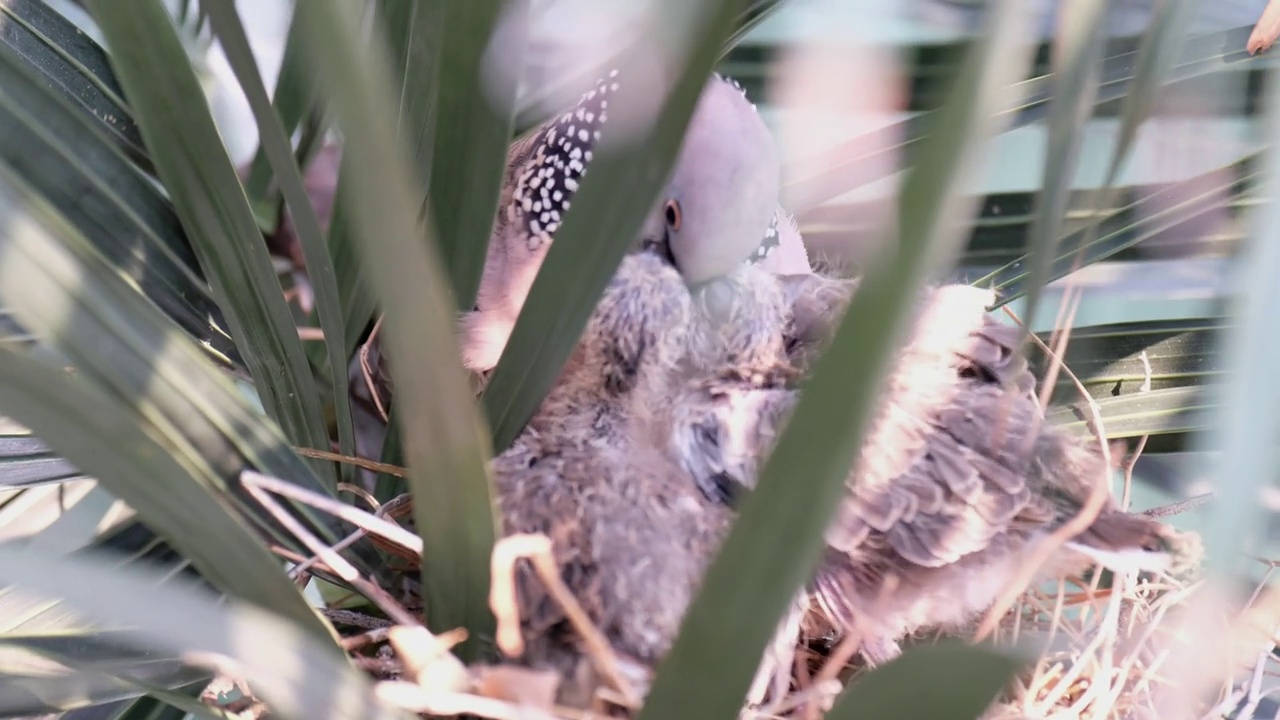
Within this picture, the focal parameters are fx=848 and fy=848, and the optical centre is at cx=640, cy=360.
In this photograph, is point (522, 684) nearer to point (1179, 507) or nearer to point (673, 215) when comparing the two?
Answer: point (673, 215)

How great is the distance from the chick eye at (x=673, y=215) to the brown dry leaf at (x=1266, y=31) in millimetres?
369

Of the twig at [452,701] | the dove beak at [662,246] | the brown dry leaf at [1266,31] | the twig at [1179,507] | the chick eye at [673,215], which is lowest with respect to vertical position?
the twig at [1179,507]

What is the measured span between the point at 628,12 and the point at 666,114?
1.09 ft

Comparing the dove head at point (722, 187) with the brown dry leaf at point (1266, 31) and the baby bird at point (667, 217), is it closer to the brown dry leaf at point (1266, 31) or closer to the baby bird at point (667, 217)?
the baby bird at point (667, 217)

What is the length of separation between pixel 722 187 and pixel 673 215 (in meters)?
0.04

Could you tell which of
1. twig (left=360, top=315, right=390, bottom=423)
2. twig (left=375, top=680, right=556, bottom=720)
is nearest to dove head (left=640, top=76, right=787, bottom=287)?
twig (left=360, top=315, right=390, bottom=423)

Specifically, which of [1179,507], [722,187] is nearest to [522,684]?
[722,187]

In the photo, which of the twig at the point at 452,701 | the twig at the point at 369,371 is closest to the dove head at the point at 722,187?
the twig at the point at 369,371

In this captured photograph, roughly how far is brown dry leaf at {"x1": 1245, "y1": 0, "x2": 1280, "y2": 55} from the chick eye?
37 centimetres

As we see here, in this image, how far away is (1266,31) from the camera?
51 cm

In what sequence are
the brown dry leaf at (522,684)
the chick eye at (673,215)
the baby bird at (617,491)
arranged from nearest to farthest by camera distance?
the brown dry leaf at (522,684), the baby bird at (617,491), the chick eye at (673,215)

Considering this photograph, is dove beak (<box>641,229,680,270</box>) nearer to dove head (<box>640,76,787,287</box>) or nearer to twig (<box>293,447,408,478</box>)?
dove head (<box>640,76,787,287</box>)

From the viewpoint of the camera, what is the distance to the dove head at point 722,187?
445 millimetres

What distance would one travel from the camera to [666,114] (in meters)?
0.24
